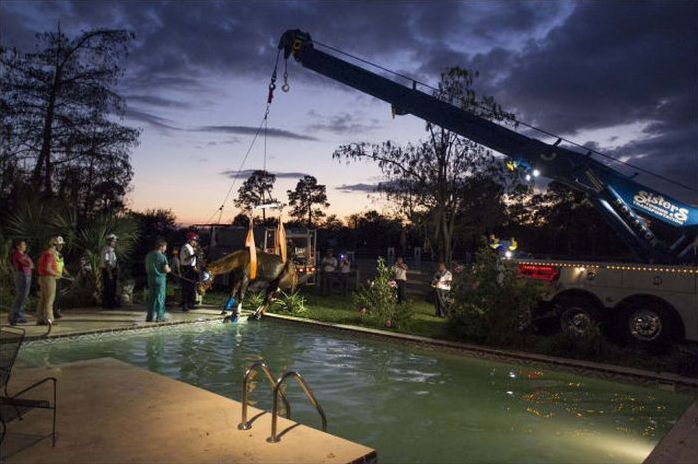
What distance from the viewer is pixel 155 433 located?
189 inches

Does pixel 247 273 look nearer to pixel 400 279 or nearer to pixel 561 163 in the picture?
pixel 400 279

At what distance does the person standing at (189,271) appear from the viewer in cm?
1433

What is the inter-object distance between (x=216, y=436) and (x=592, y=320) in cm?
871

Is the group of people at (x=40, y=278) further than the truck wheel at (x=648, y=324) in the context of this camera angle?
Yes

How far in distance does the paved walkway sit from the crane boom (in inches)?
282

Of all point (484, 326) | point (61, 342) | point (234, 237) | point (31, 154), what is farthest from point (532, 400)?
point (31, 154)

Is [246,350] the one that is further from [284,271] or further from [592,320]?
[592,320]

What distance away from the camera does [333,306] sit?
1689 cm

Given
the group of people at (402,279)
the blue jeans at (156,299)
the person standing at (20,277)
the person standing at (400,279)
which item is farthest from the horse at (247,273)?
the person standing at (20,277)

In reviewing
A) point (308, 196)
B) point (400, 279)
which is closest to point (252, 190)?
point (308, 196)

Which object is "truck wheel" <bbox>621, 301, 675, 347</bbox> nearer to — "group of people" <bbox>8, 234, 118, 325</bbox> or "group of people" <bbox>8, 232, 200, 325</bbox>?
"group of people" <bbox>8, 232, 200, 325</bbox>

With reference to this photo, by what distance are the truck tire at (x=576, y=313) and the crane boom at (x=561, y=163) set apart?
187cm

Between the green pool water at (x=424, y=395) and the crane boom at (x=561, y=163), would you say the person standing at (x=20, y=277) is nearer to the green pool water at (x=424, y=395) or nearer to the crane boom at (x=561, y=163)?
the green pool water at (x=424, y=395)

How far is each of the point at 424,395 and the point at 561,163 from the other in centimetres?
735
